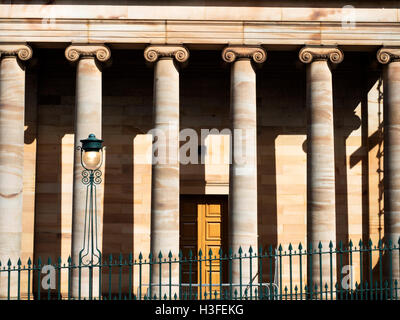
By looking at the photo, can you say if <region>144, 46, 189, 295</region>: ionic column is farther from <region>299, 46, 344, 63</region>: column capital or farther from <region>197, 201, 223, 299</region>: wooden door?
<region>197, 201, 223, 299</region>: wooden door

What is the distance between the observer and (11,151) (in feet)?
82.8

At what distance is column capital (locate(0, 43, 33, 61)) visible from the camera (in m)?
25.6

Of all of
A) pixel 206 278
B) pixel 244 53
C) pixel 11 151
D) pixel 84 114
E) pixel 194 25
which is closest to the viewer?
pixel 11 151

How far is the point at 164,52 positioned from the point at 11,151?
637 cm

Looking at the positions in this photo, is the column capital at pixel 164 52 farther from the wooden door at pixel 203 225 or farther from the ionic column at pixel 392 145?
the ionic column at pixel 392 145

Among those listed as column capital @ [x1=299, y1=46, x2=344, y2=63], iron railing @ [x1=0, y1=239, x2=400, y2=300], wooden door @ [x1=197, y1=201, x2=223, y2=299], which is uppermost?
column capital @ [x1=299, y1=46, x2=344, y2=63]

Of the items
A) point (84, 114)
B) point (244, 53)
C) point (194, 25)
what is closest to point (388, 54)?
point (244, 53)

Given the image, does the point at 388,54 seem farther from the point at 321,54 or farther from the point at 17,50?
the point at 17,50

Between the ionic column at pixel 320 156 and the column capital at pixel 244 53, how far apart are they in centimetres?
144

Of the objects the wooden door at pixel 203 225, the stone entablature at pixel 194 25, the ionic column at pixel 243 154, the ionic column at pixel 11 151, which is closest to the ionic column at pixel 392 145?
the stone entablature at pixel 194 25

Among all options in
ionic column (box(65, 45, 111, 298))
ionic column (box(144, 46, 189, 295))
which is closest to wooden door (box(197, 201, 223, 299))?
ionic column (box(144, 46, 189, 295))

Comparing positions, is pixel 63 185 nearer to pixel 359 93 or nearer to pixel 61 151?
pixel 61 151

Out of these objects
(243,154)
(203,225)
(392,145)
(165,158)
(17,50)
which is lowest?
(203,225)
